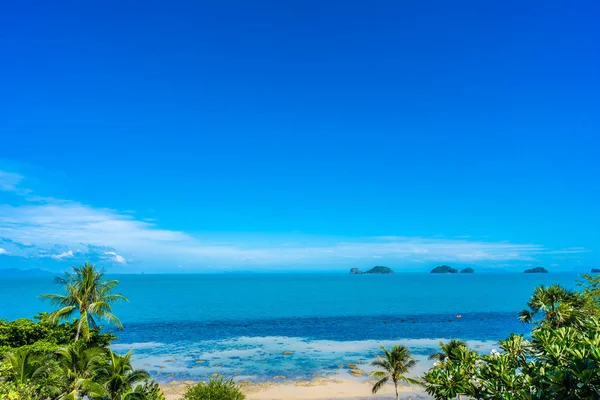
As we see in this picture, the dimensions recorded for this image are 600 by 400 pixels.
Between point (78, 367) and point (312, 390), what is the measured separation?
27550 mm

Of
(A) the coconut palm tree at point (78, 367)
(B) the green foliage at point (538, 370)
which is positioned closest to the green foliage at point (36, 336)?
(A) the coconut palm tree at point (78, 367)

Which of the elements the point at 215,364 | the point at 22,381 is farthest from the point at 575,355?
the point at 215,364

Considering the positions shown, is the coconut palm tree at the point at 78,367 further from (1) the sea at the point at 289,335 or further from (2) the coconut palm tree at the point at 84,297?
(1) the sea at the point at 289,335

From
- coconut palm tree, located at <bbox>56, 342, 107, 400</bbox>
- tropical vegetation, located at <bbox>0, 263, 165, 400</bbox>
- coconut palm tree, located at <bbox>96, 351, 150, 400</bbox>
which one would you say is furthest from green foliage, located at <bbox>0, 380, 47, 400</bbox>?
coconut palm tree, located at <bbox>96, 351, 150, 400</bbox>

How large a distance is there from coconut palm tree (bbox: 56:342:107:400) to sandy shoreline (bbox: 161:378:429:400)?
15.3m

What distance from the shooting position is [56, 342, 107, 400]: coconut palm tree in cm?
2741

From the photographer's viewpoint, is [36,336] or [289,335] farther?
[289,335]

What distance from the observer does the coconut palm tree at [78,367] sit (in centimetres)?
2741

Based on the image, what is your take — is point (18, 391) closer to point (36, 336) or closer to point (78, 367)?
point (78, 367)

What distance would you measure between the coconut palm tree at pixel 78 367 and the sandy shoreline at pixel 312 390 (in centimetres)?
1526

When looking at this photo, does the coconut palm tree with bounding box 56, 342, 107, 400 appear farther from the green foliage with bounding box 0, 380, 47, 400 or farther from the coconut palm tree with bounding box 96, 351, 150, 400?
the green foliage with bounding box 0, 380, 47, 400

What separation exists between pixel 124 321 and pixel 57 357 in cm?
7599

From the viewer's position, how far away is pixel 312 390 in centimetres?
4456

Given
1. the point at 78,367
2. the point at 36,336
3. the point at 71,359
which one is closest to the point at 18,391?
the point at 71,359
